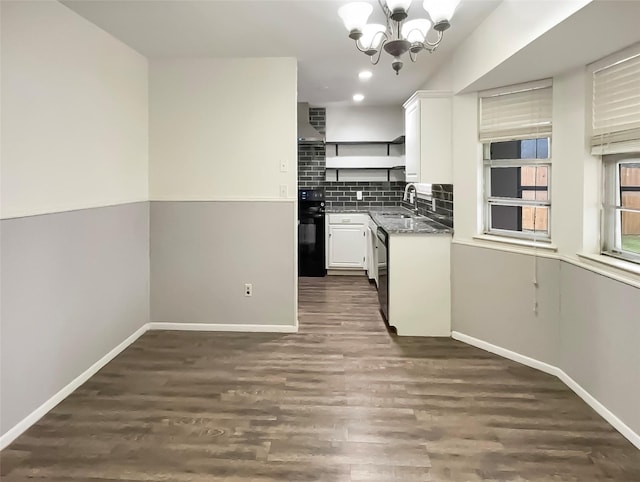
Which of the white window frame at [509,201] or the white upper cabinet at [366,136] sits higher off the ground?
the white upper cabinet at [366,136]

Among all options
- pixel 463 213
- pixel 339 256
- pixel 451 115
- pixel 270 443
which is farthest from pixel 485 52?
pixel 339 256

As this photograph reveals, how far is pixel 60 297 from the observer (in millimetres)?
3053

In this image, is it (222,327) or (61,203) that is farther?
(222,327)

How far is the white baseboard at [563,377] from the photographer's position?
264 centimetres

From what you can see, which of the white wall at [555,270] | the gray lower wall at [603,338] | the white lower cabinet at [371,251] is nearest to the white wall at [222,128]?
the white wall at [555,270]

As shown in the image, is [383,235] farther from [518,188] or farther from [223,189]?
[223,189]

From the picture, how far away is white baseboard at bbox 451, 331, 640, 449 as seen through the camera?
104 inches

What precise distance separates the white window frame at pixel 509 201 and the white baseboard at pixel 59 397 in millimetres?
3055

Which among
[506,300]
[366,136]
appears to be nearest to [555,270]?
[506,300]

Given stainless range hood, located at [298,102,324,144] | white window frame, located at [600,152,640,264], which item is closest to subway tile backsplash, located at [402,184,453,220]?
white window frame, located at [600,152,640,264]

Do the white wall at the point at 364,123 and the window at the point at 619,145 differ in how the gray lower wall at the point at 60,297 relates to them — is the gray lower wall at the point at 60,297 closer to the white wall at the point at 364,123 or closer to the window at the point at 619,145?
the window at the point at 619,145

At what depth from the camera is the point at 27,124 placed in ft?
8.91

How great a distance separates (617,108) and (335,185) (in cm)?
511

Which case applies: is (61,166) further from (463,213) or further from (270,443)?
(463,213)
